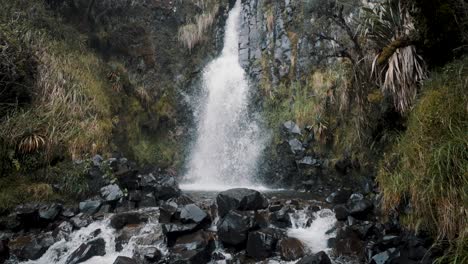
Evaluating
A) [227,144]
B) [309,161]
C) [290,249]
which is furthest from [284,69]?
[290,249]

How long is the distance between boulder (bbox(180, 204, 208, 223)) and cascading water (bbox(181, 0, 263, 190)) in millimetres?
4348

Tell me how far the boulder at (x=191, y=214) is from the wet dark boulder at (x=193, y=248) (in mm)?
273

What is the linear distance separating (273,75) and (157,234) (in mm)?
8345

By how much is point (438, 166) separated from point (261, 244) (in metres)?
2.73

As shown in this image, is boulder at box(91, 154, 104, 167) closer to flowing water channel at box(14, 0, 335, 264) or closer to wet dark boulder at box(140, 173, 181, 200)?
wet dark boulder at box(140, 173, 181, 200)

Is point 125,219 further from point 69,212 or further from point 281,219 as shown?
point 281,219

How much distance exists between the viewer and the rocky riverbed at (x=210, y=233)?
5.23 meters

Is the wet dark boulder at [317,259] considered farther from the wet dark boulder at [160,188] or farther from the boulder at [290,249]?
the wet dark boulder at [160,188]

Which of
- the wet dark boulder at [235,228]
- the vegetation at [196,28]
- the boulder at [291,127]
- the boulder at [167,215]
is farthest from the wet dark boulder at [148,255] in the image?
the vegetation at [196,28]

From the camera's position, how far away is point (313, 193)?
9.05 metres

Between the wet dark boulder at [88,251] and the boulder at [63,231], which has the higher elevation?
the boulder at [63,231]

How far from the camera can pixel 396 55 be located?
5.89 m

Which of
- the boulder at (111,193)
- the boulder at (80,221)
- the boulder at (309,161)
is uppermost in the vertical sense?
the boulder at (309,161)

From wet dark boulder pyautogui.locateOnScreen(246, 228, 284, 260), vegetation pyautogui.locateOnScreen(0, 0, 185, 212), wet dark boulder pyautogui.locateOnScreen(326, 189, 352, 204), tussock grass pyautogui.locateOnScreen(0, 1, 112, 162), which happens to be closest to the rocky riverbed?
→ wet dark boulder pyautogui.locateOnScreen(246, 228, 284, 260)
